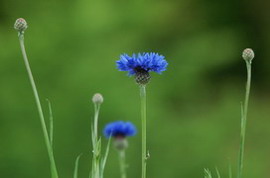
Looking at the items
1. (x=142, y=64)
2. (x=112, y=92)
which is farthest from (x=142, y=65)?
(x=112, y=92)

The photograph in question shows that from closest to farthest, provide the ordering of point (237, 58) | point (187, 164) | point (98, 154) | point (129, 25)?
point (98, 154)
point (187, 164)
point (129, 25)
point (237, 58)

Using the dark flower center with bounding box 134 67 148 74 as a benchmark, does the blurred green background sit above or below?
above

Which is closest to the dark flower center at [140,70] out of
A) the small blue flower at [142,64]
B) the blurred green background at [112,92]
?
the small blue flower at [142,64]

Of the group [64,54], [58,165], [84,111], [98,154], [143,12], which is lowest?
[98,154]

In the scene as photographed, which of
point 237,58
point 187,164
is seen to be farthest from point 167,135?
point 237,58

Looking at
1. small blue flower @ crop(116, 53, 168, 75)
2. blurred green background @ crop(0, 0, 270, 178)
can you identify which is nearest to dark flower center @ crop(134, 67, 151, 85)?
small blue flower @ crop(116, 53, 168, 75)

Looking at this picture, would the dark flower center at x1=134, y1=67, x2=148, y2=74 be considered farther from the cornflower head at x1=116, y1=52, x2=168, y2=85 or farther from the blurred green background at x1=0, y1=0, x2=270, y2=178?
the blurred green background at x1=0, y1=0, x2=270, y2=178

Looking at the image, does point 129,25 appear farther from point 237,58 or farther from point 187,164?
point 237,58
